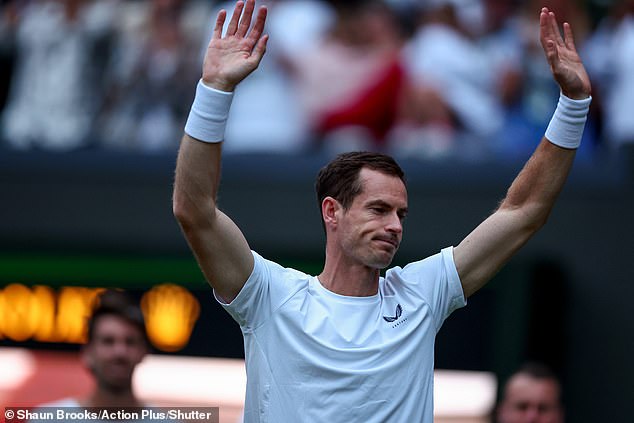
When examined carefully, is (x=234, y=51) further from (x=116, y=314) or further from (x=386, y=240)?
(x=116, y=314)

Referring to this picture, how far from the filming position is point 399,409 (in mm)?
4207

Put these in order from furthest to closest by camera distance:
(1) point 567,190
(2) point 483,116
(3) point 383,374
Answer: (2) point 483,116 < (1) point 567,190 < (3) point 383,374

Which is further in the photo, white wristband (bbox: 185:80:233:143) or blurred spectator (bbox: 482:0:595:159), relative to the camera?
blurred spectator (bbox: 482:0:595:159)

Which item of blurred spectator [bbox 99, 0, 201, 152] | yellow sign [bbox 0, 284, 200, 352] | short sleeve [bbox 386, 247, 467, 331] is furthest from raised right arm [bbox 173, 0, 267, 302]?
blurred spectator [bbox 99, 0, 201, 152]

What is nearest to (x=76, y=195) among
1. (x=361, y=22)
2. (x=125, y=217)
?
(x=125, y=217)

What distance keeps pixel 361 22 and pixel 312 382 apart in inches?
187

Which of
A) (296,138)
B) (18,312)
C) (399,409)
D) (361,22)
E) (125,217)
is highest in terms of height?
(361,22)

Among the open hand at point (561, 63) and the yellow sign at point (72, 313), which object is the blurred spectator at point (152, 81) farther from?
the open hand at point (561, 63)

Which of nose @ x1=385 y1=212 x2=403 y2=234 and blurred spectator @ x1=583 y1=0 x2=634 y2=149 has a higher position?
blurred spectator @ x1=583 y1=0 x2=634 y2=149

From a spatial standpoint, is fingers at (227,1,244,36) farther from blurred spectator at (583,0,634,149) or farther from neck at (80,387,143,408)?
blurred spectator at (583,0,634,149)

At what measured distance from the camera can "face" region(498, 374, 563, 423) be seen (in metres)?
6.17

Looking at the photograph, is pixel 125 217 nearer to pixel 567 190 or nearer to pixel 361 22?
pixel 361 22

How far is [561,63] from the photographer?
446 cm

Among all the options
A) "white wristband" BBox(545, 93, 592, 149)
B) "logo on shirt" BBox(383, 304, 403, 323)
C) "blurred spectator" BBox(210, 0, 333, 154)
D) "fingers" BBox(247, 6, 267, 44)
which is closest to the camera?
"fingers" BBox(247, 6, 267, 44)
